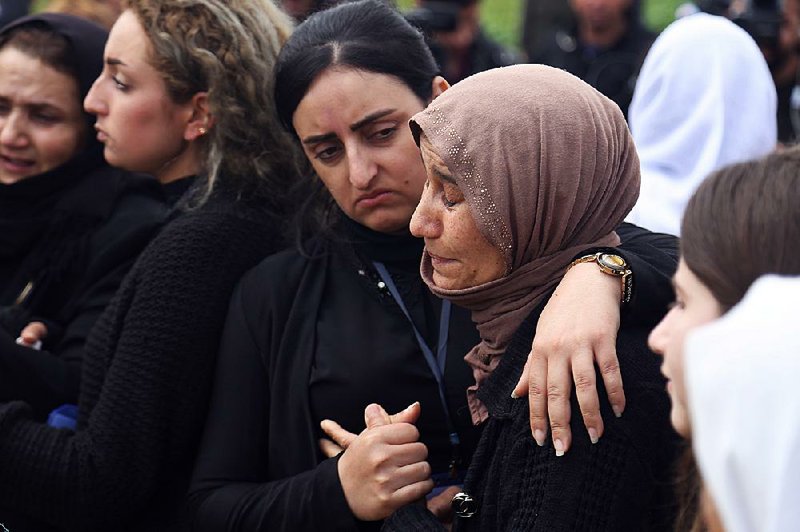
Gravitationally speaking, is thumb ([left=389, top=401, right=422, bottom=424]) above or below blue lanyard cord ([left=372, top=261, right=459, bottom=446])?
below

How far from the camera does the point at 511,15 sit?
14805mm

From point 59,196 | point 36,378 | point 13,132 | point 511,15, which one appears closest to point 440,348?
point 36,378

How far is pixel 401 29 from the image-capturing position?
2.79 metres

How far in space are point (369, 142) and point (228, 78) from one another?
0.59m

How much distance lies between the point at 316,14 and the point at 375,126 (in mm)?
376

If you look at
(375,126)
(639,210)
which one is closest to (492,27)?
(639,210)

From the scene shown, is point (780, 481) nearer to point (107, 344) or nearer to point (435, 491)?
point (435, 491)

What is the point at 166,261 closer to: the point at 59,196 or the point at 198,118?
the point at 198,118

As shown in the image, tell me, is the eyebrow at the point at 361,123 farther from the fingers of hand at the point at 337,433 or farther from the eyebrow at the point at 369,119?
the fingers of hand at the point at 337,433

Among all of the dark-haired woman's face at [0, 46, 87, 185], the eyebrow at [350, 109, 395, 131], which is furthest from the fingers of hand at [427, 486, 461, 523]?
the dark-haired woman's face at [0, 46, 87, 185]

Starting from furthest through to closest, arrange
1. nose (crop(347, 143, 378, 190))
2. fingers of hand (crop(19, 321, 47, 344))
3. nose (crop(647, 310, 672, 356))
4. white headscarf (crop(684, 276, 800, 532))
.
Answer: fingers of hand (crop(19, 321, 47, 344)), nose (crop(347, 143, 378, 190)), nose (crop(647, 310, 672, 356)), white headscarf (crop(684, 276, 800, 532))

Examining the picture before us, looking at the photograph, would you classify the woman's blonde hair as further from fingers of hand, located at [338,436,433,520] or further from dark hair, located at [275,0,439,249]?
fingers of hand, located at [338,436,433,520]

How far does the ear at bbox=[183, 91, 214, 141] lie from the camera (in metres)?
3.14

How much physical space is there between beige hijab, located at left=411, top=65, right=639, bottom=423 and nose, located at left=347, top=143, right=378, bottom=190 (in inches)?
13.0
